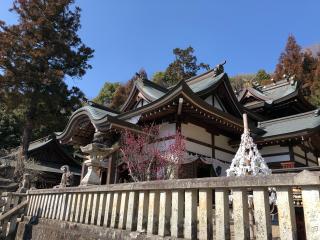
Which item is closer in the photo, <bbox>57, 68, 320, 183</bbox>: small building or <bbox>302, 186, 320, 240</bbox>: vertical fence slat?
<bbox>302, 186, 320, 240</bbox>: vertical fence slat

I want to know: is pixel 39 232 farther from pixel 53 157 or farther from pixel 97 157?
pixel 53 157

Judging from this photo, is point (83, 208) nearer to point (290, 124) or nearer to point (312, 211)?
point (312, 211)

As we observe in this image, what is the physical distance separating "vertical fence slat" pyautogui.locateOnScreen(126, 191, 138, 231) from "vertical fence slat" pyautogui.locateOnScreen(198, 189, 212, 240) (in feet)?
3.72

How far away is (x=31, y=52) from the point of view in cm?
2064

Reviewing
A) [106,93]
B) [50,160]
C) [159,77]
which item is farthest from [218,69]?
[106,93]

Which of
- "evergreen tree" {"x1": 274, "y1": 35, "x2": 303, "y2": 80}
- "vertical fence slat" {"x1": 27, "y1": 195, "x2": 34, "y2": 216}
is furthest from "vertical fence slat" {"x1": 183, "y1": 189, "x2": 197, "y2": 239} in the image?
"evergreen tree" {"x1": 274, "y1": 35, "x2": 303, "y2": 80}

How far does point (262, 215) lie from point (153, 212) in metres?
1.39

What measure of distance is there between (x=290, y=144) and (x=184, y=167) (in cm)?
507

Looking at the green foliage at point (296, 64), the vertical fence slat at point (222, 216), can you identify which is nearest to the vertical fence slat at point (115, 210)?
the vertical fence slat at point (222, 216)

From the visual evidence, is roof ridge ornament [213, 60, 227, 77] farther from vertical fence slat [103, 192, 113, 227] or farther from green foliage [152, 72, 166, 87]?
green foliage [152, 72, 166, 87]

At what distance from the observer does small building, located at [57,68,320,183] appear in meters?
10.2

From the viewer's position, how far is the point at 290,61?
3778 centimetres

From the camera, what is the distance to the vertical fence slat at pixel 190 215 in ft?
9.35

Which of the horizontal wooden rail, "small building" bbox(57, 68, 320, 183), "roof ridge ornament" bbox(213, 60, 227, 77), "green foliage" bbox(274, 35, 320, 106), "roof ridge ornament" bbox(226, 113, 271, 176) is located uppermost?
"green foliage" bbox(274, 35, 320, 106)
